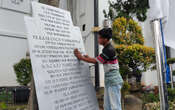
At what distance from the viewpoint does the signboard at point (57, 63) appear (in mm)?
1881

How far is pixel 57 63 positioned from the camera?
2100 mm

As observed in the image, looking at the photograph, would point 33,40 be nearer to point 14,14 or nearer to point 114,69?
point 114,69

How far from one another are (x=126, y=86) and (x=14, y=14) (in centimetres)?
543

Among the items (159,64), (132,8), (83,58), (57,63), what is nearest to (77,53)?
(83,58)

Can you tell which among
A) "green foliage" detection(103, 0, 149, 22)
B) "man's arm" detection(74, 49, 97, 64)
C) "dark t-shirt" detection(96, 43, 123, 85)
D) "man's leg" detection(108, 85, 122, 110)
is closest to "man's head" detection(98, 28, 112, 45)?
"dark t-shirt" detection(96, 43, 123, 85)

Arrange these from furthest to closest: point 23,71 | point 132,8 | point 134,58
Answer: point 132,8, point 23,71, point 134,58

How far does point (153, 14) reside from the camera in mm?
1500

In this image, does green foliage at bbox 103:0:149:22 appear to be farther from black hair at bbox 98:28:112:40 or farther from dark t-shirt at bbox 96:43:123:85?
dark t-shirt at bbox 96:43:123:85

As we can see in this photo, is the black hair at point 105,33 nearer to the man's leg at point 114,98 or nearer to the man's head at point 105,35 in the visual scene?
the man's head at point 105,35

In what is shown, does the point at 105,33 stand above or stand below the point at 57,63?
above

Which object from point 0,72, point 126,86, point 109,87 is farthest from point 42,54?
point 0,72

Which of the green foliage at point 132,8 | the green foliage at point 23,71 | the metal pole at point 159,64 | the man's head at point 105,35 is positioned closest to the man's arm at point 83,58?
the man's head at point 105,35

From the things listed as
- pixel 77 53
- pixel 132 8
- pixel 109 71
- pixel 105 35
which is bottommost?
pixel 109 71

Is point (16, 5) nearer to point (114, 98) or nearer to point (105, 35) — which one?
point (105, 35)
